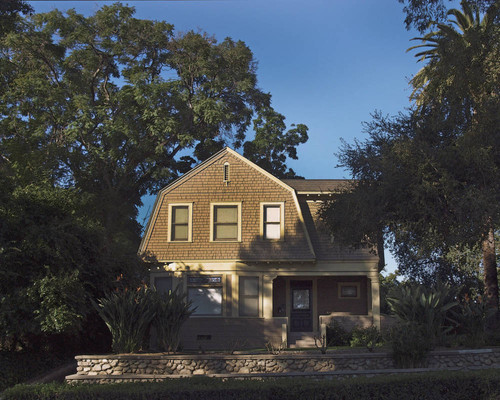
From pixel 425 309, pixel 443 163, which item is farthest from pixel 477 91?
pixel 425 309

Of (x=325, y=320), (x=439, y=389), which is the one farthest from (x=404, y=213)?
(x=325, y=320)

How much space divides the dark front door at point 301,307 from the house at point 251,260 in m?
0.04

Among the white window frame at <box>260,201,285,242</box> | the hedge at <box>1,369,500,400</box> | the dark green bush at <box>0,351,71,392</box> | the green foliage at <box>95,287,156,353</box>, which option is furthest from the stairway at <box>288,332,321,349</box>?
the hedge at <box>1,369,500,400</box>

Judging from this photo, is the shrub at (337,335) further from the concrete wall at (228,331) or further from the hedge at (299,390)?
the hedge at (299,390)

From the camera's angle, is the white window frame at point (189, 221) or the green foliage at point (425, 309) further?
the white window frame at point (189, 221)

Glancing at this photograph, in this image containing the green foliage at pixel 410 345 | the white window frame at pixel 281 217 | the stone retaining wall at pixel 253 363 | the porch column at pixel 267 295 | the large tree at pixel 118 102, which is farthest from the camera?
the large tree at pixel 118 102

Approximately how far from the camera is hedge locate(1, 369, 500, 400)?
31.3 feet

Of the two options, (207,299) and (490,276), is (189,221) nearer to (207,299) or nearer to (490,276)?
(207,299)

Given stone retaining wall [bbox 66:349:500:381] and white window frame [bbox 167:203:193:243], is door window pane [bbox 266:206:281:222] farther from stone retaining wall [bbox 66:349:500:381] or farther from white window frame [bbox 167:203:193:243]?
stone retaining wall [bbox 66:349:500:381]

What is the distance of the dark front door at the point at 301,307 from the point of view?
24406 millimetres

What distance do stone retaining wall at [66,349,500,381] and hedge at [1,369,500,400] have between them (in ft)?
10.3

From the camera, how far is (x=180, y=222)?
24.2 metres

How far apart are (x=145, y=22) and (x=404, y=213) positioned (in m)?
24.8

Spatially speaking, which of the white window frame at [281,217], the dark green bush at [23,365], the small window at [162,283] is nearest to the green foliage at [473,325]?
the white window frame at [281,217]
